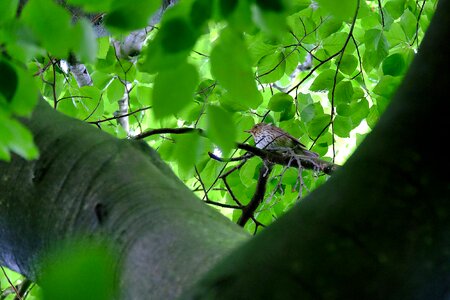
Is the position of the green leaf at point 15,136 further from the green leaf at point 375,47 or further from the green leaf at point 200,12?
the green leaf at point 375,47

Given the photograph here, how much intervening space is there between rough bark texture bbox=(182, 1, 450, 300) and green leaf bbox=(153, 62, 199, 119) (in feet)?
0.63

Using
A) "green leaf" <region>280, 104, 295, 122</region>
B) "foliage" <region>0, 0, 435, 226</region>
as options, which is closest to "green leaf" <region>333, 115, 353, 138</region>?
"foliage" <region>0, 0, 435, 226</region>

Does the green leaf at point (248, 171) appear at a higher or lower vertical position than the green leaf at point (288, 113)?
lower

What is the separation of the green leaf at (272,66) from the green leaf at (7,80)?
2.05 metres

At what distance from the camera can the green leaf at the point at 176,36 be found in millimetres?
814

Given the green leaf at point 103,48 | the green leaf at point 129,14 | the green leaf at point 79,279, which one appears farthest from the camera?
the green leaf at point 103,48

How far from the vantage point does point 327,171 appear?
2211mm

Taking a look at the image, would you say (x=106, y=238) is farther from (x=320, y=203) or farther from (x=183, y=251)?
(x=320, y=203)

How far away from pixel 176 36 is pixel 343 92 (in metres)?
2.10

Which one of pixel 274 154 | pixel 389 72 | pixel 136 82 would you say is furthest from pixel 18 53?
pixel 136 82

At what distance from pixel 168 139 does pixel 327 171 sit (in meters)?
0.91

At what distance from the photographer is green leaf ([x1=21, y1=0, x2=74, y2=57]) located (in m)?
0.85

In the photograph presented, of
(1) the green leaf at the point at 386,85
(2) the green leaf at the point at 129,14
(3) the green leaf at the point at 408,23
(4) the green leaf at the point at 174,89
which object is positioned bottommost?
(4) the green leaf at the point at 174,89

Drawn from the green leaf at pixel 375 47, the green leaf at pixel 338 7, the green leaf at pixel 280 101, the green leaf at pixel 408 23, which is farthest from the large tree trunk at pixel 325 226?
the green leaf at pixel 408 23
